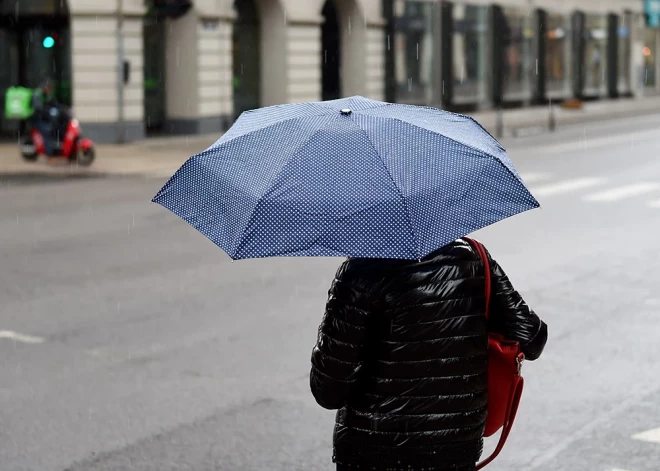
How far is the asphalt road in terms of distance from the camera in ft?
18.9

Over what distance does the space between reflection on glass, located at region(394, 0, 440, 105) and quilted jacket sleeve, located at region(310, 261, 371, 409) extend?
33633 millimetres

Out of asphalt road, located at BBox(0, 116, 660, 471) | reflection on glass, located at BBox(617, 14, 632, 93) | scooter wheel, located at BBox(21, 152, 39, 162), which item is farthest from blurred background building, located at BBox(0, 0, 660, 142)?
asphalt road, located at BBox(0, 116, 660, 471)

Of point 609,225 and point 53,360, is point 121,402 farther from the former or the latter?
point 609,225

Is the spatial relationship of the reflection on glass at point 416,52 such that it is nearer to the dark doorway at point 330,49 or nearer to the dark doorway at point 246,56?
the dark doorway at point 330,49

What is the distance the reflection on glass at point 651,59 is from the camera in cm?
5944

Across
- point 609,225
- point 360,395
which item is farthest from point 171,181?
point 609,225

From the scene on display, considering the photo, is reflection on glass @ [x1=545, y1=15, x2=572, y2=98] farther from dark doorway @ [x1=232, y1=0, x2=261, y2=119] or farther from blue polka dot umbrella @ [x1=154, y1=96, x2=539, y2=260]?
blue polka dot umbrella @ [x1=154, y1=96, x2=539, y2=260]

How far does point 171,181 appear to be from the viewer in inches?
142

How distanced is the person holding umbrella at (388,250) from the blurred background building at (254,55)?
23309 millimetres

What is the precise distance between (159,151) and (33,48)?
5649mm

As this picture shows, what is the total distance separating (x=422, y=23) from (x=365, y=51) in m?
4.35

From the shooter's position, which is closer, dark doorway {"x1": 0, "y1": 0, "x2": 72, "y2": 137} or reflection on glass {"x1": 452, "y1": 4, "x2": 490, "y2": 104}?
dark doorway {"x1": 0, "y1": 0, "x2": 72, "y2": 137}

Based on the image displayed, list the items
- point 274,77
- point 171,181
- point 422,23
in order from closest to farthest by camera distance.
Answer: point 171,181 → point 274,77 → point 422,23

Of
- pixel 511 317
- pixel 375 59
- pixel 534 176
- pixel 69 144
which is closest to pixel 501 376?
pixel 511 317
